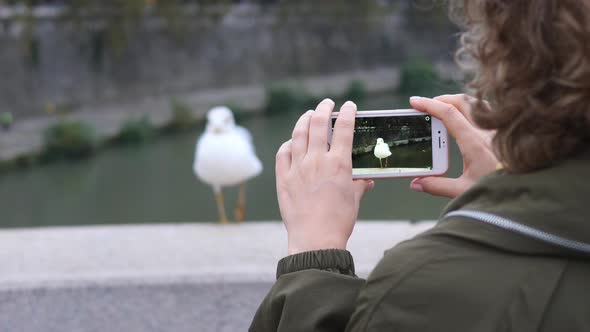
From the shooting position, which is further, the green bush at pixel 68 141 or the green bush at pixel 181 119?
the green bush at pixel 181 119

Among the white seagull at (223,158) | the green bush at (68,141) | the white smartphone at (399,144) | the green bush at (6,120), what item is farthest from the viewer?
the green bush at (6,120)

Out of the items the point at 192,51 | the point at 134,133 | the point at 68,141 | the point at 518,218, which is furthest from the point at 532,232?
the point at 192,51

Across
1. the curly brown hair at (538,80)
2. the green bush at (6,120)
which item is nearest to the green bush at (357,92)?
the green bush at (6,120)

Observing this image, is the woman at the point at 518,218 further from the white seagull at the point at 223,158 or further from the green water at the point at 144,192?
the green water at the point at 144,192

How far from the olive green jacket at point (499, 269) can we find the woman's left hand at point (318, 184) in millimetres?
124

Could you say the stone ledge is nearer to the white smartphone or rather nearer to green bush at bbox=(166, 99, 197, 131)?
the white smartphone

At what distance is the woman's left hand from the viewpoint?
2.12 ft

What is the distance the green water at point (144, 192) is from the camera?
5.03 meters

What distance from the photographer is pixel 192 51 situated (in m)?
10.6

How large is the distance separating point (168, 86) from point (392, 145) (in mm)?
9675

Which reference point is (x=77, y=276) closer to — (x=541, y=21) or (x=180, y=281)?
(x=180, y=281)

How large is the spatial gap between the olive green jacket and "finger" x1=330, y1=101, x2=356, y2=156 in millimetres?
168

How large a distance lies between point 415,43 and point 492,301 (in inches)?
472

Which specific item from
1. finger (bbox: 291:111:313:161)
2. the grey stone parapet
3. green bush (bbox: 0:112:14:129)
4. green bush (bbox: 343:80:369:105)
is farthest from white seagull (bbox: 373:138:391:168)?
green bush (bbox: 343:80:369:105)
